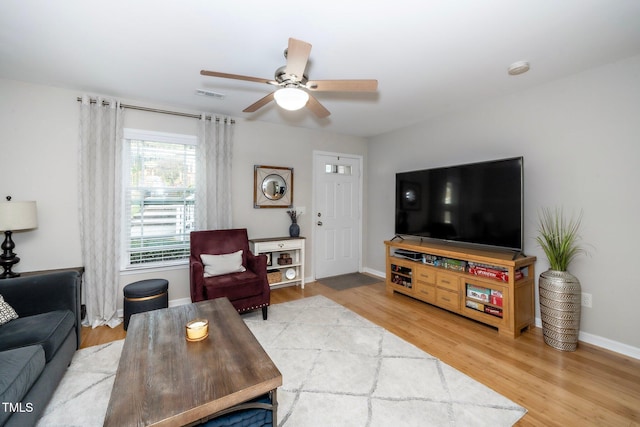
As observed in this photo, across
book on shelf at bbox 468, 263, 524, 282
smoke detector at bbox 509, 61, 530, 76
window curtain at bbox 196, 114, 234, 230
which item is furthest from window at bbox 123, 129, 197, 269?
smoke detector at bbox 509, 61, 530, 76

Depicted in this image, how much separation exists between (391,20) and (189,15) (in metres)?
1.35

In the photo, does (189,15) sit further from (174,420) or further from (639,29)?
(639,29)

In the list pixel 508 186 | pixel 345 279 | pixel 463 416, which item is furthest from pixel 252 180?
pixel 463 416

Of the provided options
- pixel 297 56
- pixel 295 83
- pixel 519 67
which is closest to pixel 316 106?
pixel 295 83

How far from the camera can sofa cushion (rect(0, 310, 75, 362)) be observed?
5.38ft

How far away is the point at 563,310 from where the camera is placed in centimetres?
233

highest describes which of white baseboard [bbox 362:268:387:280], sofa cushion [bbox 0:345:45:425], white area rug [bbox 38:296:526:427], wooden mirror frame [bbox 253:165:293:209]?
→ wooden mirror frame [bbox 253:165:293:209]

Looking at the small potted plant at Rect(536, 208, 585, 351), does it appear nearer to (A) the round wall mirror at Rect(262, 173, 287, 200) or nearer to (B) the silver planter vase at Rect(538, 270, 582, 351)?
(B) the silver planter vase at Rect(538, 270, 582, 351)

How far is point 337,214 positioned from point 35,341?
383cm

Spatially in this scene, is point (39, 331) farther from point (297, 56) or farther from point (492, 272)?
point (492, 272)

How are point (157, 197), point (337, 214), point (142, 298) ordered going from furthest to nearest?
point (337, 214)
point (157, 197)
point (142, 298)

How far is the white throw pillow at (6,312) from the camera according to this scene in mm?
1846

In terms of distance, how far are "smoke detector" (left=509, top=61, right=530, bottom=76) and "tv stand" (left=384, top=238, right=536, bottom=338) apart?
173cm

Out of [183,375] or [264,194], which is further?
[264,194]
